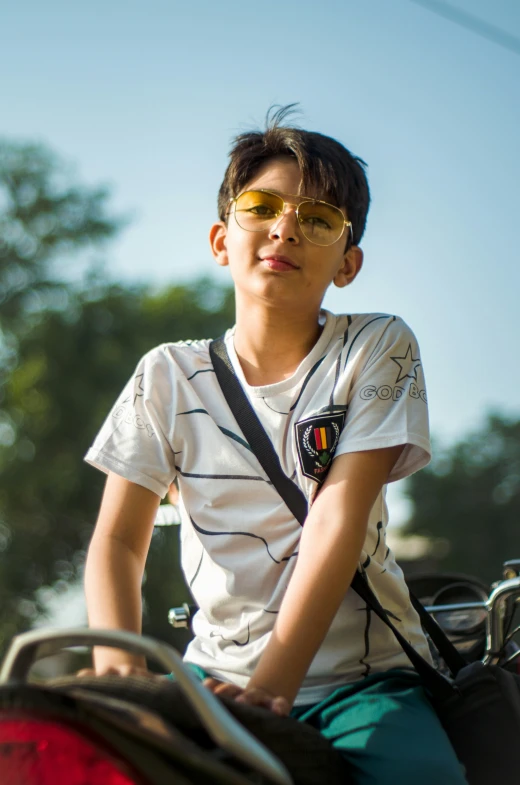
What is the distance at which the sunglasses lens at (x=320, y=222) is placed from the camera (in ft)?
7.79

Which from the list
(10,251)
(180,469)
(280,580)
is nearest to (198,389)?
(180,469)

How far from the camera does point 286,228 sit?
2340 millimetres

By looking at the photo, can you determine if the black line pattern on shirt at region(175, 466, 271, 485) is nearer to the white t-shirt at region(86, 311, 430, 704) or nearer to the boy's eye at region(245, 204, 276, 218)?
the white t-shirt at region(86, 311, 430, 704)

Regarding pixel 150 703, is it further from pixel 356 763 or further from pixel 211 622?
pixel 211 622

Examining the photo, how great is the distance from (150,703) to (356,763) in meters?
0.57

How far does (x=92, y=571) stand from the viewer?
7.02 ft

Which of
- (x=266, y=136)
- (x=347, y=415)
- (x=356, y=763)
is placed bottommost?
(x=356, y=763)

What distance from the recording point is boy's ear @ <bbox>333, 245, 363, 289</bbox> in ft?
8.63

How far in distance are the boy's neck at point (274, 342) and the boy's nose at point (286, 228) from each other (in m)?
0.19

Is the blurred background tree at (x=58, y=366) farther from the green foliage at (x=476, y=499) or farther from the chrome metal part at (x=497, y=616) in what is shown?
the chrome metal part at (x=497, y=616)

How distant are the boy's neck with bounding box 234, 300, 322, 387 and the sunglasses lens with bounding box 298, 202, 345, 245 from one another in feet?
0.65

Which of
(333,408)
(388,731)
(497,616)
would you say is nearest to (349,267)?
(333,408)

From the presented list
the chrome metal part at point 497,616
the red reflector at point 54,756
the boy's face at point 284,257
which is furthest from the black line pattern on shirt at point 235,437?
the red reflector at point 54,756

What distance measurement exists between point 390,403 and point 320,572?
46 centimetres
